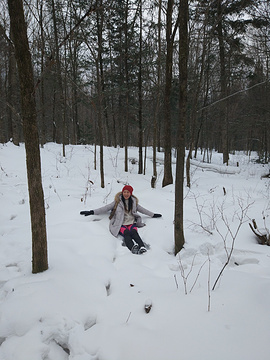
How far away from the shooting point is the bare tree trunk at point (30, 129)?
198cm

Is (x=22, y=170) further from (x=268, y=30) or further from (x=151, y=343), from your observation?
(x=268, y=30)

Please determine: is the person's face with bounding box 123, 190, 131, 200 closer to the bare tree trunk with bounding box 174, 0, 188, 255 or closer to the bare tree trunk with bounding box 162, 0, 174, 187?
the bare tree trunk with bounding box 174, 0, 188, 255

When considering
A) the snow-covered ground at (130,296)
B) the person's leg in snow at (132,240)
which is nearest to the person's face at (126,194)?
the person's leg in snow at (132,240)

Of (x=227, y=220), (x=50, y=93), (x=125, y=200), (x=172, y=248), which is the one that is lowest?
(x=172, y=248)

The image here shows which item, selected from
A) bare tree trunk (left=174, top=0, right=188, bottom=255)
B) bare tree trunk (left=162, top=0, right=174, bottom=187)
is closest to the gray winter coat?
bare tree trunk (left=174, top=0, right=188, bottom=255)

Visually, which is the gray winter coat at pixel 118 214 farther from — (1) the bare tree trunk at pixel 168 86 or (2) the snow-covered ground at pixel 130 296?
(1) the bare tree trunk at pixel 168 86

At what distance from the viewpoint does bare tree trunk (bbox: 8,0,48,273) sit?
1979 millimetres

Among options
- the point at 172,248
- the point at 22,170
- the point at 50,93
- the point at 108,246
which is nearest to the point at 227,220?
the point at 172,248

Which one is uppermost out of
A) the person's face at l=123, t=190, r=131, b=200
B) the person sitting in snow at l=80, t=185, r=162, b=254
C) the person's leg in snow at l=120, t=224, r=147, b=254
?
the person's face at l=123, t=190, r=131, b=200

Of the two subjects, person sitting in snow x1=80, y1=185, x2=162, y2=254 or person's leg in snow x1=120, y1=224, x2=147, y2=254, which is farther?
person sitting in snow x1=80, y1=185, x2=162, y2=254

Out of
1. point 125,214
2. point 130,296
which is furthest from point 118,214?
point 130,296

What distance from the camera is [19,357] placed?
5.28 ft

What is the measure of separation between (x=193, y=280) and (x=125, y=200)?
7.49 ft

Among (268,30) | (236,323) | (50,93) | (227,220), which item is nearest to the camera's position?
(236,323)
